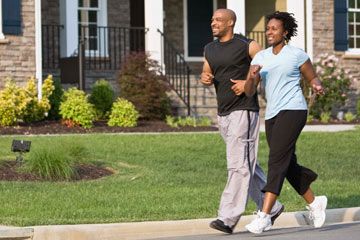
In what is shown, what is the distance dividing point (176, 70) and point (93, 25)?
85.8 inches

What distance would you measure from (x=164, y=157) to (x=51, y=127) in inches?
170

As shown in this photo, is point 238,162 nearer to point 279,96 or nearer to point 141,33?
point 279,96

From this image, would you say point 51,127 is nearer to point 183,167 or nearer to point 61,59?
point 61,59

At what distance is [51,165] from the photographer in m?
12.8

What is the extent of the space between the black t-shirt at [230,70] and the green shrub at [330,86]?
13524mm

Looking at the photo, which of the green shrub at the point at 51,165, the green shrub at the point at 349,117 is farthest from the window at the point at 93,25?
the green shrub at the point at 51,165

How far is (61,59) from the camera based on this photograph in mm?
20547

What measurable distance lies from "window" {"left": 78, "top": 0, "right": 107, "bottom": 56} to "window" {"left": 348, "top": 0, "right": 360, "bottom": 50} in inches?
246

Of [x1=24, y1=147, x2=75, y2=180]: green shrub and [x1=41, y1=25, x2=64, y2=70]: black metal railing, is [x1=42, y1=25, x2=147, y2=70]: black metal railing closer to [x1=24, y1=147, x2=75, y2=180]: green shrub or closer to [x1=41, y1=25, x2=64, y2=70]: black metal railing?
[x1=41, y1=25, x2=64, y2=70]: black metal railing

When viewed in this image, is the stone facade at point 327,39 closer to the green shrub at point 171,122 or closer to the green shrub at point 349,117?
the green shrub at point 349,117

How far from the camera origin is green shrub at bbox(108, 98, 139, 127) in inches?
755

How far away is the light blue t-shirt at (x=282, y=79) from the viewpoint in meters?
8.92

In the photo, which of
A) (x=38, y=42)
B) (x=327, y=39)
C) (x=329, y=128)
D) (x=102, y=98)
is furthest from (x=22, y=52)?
(x=327, y=39)

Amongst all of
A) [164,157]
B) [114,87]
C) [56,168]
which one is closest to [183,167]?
[164,157]
